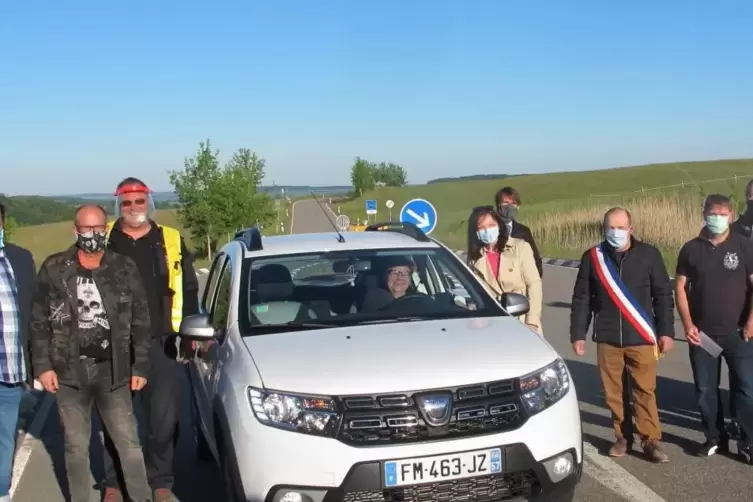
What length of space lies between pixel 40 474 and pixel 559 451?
4086 millimetres

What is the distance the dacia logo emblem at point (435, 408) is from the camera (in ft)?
13.8

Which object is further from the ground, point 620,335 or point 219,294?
point 219,294

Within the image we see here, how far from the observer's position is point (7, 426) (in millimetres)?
5258

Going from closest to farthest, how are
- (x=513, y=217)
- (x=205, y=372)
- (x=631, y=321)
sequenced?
(x=205, y=372) → (x=631, y=321) → (x=513, y=217)

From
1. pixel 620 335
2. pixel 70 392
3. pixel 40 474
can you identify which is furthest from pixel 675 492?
pixel 40 474

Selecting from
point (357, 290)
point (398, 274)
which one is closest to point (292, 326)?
point (357, 290)

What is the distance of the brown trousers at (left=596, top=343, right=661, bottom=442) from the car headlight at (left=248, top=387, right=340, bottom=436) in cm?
281

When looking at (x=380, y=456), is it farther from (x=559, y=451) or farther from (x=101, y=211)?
(x=101, y=211)

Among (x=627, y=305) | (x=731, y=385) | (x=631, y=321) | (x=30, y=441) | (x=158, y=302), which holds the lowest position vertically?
(x=30, y=441)

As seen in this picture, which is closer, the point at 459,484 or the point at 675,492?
the point at 459,484

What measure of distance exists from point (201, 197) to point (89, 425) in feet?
169

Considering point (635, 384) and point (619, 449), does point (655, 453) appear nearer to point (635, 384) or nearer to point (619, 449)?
point (619, 449)

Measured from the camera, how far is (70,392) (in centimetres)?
505

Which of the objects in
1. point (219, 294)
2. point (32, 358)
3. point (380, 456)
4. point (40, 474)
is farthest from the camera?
point (40, 474)
